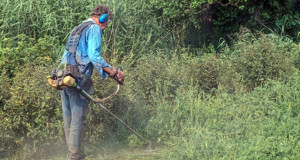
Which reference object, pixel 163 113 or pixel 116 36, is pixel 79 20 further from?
pixel 163 113

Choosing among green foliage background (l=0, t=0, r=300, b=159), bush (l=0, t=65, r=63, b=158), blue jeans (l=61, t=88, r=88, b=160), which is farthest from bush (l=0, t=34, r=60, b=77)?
blue jeans (l=61, t=88, r=88, b=160)

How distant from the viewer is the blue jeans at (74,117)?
7.08 metres

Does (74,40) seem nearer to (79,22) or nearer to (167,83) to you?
(167,83)

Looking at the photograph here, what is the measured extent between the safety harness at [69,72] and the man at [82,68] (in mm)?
15

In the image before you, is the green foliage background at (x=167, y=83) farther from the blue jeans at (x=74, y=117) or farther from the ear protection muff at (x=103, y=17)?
the ear protection muff at (x=103, y=17)

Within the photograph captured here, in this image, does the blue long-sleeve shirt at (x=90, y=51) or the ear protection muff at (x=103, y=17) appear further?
the ear protection muff at (x=103, y=17)

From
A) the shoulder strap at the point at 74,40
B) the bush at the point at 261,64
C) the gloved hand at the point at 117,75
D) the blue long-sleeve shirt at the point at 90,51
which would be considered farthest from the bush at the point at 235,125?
the shoulder strap at the point at 74,40

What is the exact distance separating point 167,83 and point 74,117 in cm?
210

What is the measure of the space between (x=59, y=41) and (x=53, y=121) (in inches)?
102

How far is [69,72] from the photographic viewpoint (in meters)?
6.88

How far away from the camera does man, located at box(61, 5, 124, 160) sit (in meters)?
6.95

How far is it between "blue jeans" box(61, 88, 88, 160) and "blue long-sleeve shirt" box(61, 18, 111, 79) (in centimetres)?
32

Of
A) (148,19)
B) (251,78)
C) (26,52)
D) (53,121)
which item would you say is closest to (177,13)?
(148,19)

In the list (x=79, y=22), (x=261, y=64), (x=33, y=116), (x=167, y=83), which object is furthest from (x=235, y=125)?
(x=79, y=22)
